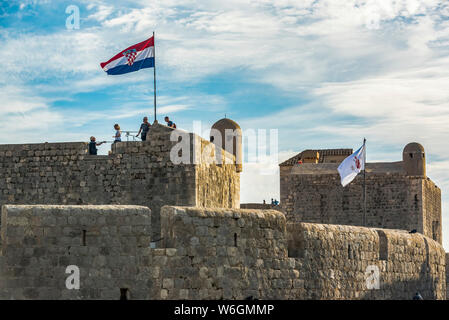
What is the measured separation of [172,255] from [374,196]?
880 inches

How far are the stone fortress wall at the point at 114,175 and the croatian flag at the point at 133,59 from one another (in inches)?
87.9

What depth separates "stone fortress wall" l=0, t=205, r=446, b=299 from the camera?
49.1ft

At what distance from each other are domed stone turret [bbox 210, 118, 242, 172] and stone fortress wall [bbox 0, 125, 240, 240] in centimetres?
680

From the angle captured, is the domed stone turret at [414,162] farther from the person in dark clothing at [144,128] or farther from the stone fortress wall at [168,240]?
the person in dark clothing at [144,128]

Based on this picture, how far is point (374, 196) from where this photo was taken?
37.0 m

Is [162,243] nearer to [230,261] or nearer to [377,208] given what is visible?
[230,261]

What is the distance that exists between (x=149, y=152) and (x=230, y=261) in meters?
6.32

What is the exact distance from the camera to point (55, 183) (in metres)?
22.8

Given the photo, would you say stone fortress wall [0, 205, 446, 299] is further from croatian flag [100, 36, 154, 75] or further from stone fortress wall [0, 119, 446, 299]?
croatian flag [100, 36, 154, 75]

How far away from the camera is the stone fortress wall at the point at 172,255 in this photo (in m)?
15.0

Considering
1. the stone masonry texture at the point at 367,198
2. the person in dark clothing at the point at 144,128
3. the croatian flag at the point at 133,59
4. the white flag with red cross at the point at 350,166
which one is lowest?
the stone masonry texture at the point at 367,198

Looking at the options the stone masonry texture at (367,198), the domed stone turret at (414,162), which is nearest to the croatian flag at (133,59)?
the stone masonry texture at (367,198)
